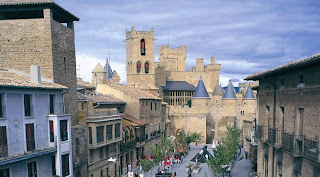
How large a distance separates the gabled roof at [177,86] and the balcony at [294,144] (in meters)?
53.3

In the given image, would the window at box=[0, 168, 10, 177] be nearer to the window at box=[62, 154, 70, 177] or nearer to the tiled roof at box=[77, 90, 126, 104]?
the window at box=[62, 154, 70, 177]

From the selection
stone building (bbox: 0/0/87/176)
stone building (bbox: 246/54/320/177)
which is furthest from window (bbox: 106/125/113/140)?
stone building (bbox: 246/54/320/177)

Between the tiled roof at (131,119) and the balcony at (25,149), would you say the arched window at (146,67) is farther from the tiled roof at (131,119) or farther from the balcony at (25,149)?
the balcony at (25,149)

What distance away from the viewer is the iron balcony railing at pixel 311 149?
487 inches

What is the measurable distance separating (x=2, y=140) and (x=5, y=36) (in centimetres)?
875

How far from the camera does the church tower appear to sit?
68500 millimetres

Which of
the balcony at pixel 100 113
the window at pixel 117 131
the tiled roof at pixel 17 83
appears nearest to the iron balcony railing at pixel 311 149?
the tiled roof at pixel 17 83

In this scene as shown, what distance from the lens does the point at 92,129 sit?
2578 cm

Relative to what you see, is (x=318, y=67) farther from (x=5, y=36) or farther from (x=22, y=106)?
(x=5, y=36)

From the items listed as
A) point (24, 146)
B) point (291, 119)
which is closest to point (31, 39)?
point (24, 146)

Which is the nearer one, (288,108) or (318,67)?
(318,67)

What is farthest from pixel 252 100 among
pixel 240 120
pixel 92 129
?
pixel 92 129

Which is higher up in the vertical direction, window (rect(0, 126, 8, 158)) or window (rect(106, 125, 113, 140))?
window (rect(0, 126, 8, 158))

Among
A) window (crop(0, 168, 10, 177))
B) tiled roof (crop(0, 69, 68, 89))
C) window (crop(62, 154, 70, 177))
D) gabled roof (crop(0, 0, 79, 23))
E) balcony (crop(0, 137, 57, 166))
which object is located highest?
gabled roof (crop(0, 0, 79, 23))
